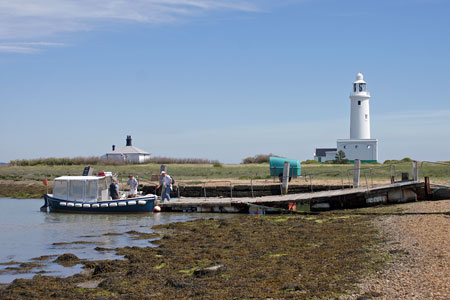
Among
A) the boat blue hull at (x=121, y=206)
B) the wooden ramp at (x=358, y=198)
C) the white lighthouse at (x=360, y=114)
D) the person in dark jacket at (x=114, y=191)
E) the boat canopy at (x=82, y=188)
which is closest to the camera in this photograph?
the wooden ramp at (x=358, y=198)

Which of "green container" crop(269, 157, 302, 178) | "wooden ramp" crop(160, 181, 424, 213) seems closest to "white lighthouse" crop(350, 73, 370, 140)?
"green container" crop(269, 157, 302, 178)

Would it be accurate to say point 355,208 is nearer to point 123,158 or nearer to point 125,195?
point 125,195

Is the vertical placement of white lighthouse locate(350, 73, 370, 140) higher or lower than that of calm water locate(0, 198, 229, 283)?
higher

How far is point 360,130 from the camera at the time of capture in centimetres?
8069

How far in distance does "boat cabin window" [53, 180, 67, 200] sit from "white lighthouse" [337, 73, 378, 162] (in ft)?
179

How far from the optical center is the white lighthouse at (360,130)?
258ft

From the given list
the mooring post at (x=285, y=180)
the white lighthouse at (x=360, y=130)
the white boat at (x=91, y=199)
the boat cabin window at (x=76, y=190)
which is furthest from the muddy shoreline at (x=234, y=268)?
the white lighthouse at (x=360, y=130)

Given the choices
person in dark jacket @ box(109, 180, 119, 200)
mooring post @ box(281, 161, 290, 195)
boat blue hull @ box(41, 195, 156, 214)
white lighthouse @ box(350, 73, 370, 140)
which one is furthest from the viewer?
white lighthouse @ box(350, 73, 370, 140)

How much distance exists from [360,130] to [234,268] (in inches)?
2757

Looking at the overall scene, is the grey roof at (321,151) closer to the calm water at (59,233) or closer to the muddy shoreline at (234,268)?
the calm water at (59,233)

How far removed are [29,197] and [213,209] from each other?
20525mm

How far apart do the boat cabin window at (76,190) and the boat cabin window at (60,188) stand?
39 centimetres

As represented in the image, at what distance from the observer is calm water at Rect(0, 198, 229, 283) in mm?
17156

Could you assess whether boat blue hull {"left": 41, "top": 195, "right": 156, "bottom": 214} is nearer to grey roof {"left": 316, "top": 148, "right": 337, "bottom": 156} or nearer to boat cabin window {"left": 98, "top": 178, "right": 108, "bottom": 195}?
boat cabin window {"left": 98, "top": 178, "right": 108, "bottom": 195}
